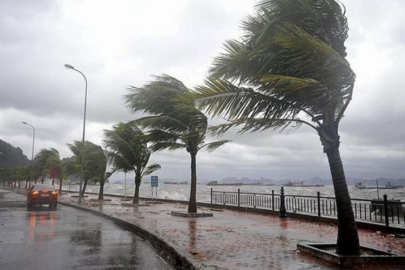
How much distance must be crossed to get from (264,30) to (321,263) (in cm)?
495

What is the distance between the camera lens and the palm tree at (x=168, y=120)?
16281 millimetres

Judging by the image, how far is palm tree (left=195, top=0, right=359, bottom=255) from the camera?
7.15 meters

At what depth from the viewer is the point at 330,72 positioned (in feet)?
23.3

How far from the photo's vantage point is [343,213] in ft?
24.5

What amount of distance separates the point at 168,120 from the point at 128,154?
10.2 metres

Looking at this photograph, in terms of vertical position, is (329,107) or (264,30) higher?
(264,30)

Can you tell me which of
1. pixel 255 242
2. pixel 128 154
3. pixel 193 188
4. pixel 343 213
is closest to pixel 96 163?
pixel 128 154

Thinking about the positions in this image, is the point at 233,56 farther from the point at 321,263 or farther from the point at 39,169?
the point at 39,169

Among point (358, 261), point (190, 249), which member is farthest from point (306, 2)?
point (190, 249)

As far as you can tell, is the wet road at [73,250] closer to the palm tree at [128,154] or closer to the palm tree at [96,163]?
the palm tree at [128,154]

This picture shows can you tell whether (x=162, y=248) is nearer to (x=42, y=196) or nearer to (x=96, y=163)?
(x=42, y=196)

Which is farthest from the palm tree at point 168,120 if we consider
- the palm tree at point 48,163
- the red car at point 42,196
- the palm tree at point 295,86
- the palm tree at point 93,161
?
the palm tree at point 48,163

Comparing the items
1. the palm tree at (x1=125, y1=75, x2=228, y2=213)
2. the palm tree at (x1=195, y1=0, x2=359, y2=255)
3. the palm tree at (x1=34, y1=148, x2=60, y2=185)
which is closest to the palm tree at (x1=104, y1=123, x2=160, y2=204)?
the palm tree at (x1=125, y1=75, x2=228, y2=213)

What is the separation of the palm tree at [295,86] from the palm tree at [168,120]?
308 inches
